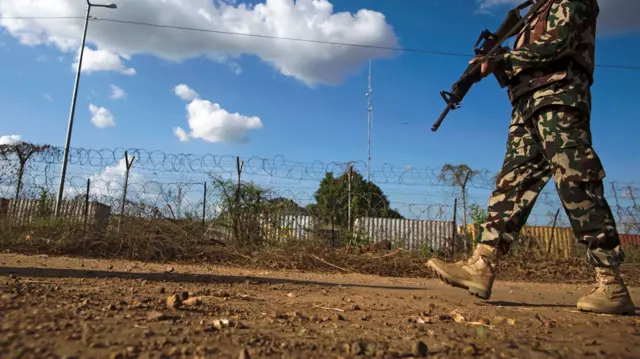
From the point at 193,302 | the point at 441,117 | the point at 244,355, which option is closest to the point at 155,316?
the point at 193,302

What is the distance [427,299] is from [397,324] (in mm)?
1083

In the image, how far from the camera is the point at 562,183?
2258mm

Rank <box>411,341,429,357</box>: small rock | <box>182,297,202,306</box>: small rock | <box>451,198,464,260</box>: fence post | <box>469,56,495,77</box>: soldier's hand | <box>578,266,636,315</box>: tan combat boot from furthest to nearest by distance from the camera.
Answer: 1. <box>451,198,464,260</box>: fence post
2. <box>469,56,495,77</box>: soldier's hand
3. <box>578,266,636,315</box>: tan combat boot
4. <box>182,297,202,306</box>: small rock
5. <box>411,341,429,357</box>: small rock

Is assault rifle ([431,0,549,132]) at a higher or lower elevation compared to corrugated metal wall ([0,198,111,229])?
higher

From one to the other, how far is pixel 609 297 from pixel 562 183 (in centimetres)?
63

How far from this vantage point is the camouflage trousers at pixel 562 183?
2.20 meters

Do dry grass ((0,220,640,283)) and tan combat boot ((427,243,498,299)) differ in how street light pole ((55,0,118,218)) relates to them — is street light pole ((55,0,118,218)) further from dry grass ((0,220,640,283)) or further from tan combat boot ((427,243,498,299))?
tan combat boot ((427,243,498,299))

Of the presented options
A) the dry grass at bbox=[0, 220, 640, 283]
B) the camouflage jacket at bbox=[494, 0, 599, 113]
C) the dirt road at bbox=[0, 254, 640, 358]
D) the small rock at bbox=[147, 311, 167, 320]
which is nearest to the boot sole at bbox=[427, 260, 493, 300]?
the dirt road at bbox=[0, 254, 640, 358]

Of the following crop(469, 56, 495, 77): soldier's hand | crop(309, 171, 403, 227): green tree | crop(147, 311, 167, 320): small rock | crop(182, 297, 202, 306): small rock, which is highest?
crop(469, 56, 495, 77): soldier's hand

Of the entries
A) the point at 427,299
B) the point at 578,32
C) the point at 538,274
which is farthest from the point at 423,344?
the point at 538,274

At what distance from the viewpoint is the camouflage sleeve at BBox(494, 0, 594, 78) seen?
2352 mm

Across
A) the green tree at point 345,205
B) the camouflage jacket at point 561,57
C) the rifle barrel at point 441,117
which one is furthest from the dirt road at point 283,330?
the green tree at point 345,205

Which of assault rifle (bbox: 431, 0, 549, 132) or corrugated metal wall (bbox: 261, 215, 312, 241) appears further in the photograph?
corrugated metal wall (bbox: 261, 215, 312, 241)

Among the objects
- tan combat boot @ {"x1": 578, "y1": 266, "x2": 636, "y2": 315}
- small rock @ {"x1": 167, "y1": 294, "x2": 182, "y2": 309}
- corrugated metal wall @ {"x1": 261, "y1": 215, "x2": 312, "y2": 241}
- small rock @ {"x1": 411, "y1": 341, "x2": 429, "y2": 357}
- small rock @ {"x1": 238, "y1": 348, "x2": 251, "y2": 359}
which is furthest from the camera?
corrugated metal wall @ {"x1": 261, "y1": 215, "x2": 312, "y2": 241}
